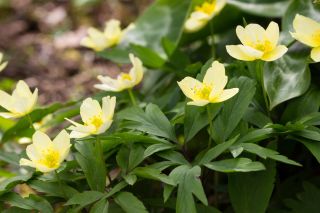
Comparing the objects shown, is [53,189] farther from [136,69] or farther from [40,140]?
[136,69]

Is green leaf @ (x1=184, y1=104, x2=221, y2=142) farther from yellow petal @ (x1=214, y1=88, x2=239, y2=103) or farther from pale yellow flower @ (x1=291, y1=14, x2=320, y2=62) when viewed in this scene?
pale yellow flower @ (x1=291, y1=14, x2=320, y2=62)

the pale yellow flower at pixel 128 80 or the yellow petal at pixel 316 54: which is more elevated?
the yellow petal at pixel 316 54

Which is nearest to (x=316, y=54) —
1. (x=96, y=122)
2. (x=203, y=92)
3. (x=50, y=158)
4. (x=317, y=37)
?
(x=317, y=37)

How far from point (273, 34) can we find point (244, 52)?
0.08 metres

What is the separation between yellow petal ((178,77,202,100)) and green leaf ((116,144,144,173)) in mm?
156

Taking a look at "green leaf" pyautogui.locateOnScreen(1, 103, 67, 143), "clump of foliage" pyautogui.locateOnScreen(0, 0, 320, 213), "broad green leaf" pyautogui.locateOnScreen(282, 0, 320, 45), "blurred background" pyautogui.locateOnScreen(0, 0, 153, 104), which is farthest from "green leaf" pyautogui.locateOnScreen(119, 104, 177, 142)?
"blurred background" pyautogui.locateOnScreen(0, 0, 153, 104)

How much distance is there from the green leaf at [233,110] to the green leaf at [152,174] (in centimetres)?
15

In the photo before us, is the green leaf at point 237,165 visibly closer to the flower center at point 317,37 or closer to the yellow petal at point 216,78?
the yellow petal at point 216,78

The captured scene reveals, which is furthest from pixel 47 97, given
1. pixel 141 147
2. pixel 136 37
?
pixel 141 147

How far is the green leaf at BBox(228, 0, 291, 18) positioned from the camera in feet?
5.20

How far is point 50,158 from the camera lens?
1039mm

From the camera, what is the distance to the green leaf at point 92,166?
1052 mm

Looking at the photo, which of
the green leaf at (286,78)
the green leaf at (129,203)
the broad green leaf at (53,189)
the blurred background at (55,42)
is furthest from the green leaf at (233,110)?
the blurred background at (55,42)

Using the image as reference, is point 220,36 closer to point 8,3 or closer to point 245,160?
point 245,160
